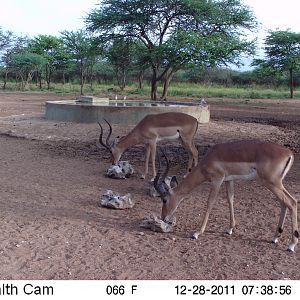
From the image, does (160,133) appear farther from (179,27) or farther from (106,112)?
(179,27)

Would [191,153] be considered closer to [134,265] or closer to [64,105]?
Result: [134,265]

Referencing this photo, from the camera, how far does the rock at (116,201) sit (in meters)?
6.50

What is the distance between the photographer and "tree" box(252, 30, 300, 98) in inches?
1606

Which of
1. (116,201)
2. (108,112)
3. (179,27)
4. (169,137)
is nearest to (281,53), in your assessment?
(179,27)

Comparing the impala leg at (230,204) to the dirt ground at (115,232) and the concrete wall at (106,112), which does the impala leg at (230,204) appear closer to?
the dirt ground at (115,232)

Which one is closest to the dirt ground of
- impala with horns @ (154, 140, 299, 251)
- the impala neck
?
impala with horns @ (154, 140, 299, 251)

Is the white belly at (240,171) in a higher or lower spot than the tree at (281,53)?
lower

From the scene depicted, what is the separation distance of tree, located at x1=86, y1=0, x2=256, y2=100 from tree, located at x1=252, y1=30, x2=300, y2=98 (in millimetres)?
13614

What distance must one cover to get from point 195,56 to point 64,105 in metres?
11.5

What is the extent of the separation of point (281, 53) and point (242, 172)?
129ft

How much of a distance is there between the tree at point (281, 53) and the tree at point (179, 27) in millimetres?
13614

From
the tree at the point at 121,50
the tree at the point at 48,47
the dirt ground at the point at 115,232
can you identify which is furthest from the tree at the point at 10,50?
the dirt ground at the point at 115,232

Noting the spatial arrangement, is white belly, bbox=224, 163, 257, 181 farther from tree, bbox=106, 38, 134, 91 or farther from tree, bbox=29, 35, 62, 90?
tree, bbox=29, 35, 62, 90

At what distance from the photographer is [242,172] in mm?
5359
